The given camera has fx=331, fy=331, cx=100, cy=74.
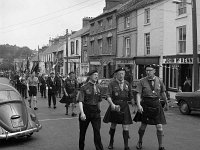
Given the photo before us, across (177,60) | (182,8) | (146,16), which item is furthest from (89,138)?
(146,16)

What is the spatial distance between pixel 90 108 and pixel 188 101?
8.23 meters

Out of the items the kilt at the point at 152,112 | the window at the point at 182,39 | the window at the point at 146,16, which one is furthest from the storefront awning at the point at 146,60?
the kilt at the point at 152,112

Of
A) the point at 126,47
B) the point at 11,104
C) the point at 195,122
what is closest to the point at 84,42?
the point at 126,47

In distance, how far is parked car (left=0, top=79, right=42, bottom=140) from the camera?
7633mm

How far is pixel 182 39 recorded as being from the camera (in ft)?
76.7

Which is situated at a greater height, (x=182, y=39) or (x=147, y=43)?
(x=147, y=43)

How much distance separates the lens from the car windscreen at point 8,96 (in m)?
8.35

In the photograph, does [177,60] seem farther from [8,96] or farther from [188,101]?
[8,96]

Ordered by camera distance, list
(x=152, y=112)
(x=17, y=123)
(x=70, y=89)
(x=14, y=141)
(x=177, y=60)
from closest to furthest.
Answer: (x=152, y=112) < (x=17, y=123) < (x=14, y=141) < (x=70, y=89) < (x=177, y=60)

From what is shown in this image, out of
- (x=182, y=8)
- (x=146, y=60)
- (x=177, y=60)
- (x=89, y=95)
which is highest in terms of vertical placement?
(x=182, y=8)

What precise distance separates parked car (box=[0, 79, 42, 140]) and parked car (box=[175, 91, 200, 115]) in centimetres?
734

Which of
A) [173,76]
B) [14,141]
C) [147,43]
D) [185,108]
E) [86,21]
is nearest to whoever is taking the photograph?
[14,141]

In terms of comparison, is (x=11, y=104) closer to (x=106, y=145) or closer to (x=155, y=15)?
(x=106, y=145)

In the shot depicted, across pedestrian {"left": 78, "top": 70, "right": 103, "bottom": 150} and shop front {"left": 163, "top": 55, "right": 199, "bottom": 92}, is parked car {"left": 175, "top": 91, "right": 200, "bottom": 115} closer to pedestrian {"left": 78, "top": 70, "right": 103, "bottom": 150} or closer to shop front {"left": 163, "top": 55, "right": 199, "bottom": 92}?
pedestrian {"left": 78, "top": 70, "right": 103, "bottom": 150}
